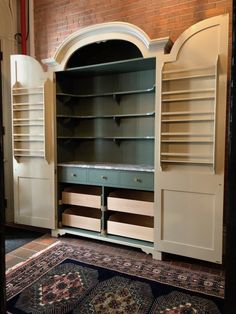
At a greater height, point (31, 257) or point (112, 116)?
point (112, 116)

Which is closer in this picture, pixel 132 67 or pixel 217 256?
pixel 217 256

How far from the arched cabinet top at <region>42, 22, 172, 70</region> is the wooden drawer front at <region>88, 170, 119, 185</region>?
51.3 inches

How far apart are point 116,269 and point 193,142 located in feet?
4.63

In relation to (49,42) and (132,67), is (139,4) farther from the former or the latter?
(49,42)

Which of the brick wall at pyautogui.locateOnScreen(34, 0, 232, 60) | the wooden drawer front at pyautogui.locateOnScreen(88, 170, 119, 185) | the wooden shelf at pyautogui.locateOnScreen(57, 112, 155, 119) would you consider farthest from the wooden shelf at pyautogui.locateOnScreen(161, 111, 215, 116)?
the brick wall at pyautogui.locateOnScreen(34, 0, 232, 60)

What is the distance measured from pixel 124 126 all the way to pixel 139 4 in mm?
1472

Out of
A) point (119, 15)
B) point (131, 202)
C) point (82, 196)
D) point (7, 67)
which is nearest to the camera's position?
point (131, 202)

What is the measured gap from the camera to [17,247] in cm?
288

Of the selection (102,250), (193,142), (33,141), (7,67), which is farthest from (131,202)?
(7,67)

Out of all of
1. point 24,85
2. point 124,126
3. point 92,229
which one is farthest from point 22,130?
point 92,229

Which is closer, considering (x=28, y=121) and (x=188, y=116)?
(x=188, y=116)

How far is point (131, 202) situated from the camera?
9.04ft

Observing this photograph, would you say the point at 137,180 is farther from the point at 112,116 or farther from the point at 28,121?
the point at 28,121

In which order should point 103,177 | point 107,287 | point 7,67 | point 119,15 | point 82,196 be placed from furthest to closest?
point 7,67
point 119,15
point 82,196
point 103,177
point 107,287
